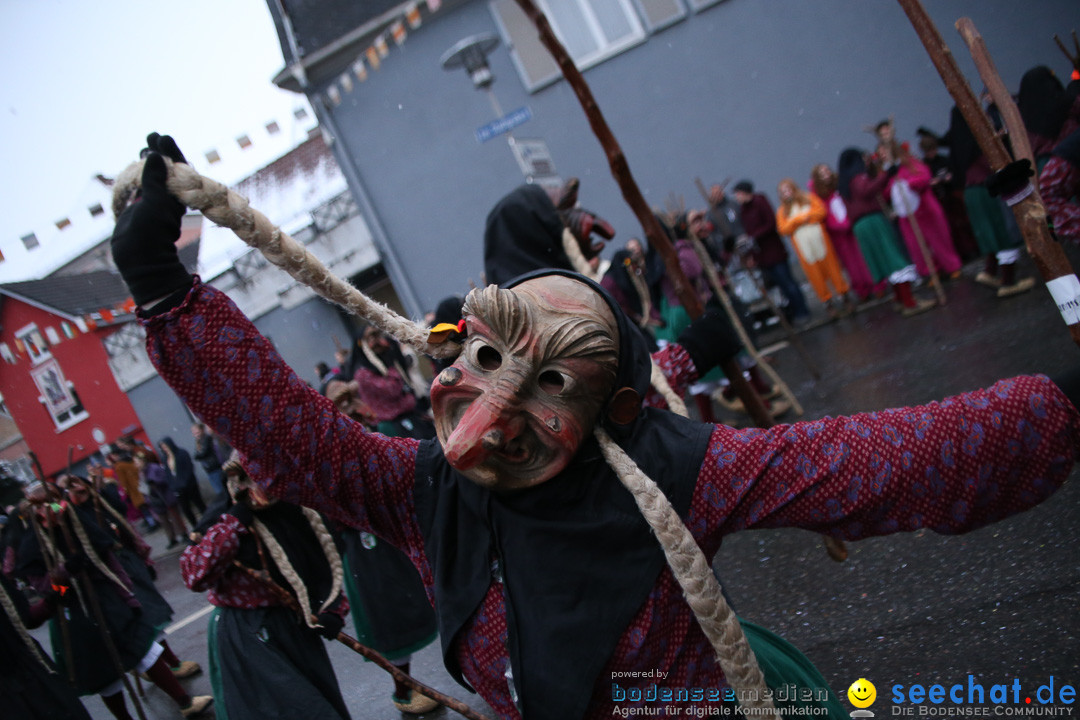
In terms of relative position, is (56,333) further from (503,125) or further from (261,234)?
(503,125)

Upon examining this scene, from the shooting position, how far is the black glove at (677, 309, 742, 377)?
277 centimetres

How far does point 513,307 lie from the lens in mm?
1569

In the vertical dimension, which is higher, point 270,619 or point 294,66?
point 294,66

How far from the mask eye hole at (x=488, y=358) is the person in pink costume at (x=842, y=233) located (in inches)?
351

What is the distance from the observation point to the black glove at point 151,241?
58.1 inches

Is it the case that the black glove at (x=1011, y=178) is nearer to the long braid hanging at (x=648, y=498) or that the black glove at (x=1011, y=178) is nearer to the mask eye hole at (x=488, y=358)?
the long braid hanging at (x=648, y=498)

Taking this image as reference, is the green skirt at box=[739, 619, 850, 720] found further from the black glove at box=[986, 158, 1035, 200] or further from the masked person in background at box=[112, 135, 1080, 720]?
the black glove at box=[986, 158, 1035, 200]

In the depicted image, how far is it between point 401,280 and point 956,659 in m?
12.3


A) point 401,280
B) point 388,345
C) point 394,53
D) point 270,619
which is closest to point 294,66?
point 394,53

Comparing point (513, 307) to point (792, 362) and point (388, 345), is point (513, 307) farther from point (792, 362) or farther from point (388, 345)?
point (792, 362)

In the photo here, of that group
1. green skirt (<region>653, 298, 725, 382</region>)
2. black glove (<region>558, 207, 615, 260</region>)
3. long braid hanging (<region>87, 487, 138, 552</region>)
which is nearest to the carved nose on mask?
black glove (<region>558, 207, 615, 260</region>)

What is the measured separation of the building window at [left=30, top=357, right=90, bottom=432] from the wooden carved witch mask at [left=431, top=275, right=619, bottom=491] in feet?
10.7

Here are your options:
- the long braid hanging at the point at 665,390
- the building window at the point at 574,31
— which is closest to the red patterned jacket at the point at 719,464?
the long braid hanging at the point at 665,390

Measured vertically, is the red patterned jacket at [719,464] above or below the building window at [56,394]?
below
